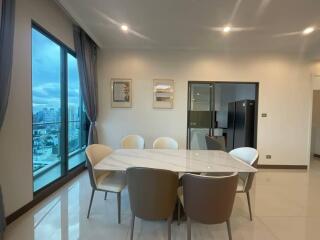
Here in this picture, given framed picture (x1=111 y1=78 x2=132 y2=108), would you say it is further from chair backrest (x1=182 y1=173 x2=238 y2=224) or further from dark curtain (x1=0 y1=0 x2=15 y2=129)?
chair backrest (x1=182 y1=173 x2=238 y2=224)

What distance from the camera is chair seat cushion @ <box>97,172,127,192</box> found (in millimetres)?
2566

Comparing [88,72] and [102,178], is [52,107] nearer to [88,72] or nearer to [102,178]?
[88,72]

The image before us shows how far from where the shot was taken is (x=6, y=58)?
7.32 ft

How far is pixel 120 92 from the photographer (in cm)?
501

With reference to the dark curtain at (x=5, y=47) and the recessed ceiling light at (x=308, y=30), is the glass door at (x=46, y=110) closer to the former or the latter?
the dark curtain at (x=5, y=47)

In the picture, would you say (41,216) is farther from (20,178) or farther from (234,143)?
(234,143)

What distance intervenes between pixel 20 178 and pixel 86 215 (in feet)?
3.11

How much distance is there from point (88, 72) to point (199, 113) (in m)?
2.70

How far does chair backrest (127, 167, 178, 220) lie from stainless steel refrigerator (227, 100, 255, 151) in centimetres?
388

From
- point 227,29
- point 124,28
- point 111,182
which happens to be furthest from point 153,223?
point 227,29

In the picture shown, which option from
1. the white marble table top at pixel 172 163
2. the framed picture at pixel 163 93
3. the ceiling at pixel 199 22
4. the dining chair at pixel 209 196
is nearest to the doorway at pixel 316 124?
the ceiling at pixel 199 22

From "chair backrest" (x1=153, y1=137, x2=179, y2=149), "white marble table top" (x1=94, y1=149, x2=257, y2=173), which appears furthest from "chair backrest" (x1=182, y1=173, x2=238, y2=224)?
"chair backrest" (x1=153, y1=137, x2=179, y2=149)

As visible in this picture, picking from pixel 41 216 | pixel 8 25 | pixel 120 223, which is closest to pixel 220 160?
pixel 120 223

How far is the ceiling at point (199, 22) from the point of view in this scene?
9.56 feet
